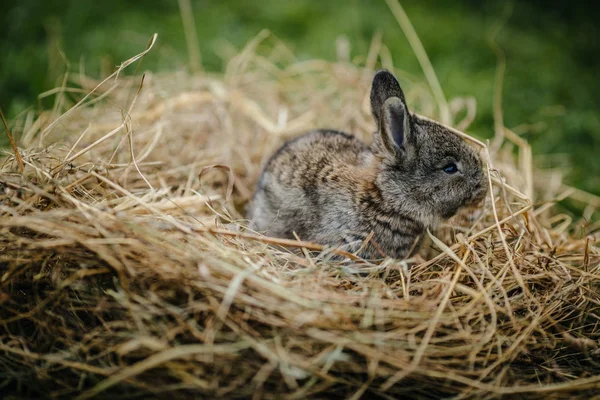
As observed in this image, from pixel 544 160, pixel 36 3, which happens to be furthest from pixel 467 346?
pixel 36 3

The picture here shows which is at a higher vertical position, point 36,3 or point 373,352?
point 36,3

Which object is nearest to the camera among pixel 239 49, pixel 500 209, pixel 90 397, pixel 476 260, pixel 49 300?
pixel 90 397

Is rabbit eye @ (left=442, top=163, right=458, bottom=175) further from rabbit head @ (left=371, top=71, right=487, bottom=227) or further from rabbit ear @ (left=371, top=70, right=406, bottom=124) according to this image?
rabbit ear @ (left=371, top=70, right=406, bottom=124)

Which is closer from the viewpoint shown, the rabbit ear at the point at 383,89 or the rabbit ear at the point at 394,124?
the rabbit ear at the point at 394,124

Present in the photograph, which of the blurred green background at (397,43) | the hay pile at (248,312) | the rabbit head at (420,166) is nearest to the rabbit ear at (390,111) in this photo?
the rabbit head at (420,166)

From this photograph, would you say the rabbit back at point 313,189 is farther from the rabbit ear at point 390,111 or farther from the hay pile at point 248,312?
the hay pile at point 248,312

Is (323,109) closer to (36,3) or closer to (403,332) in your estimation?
(403,332)

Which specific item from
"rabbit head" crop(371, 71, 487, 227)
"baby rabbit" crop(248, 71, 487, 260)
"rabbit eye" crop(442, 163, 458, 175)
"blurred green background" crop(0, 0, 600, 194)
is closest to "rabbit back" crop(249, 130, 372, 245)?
"baby rabbit" crop(248, 71, 487, 260)
